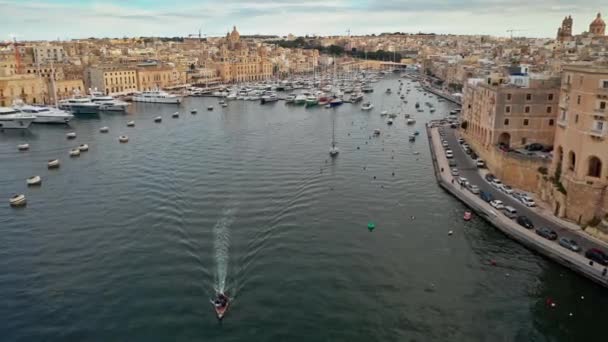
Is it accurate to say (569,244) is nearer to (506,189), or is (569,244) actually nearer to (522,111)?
(506,189)

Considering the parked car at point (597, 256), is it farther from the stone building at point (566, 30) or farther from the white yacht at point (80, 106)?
the stone building at point (566, 30)

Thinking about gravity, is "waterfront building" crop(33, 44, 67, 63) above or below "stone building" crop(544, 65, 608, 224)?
above

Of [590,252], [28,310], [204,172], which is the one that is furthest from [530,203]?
[28,310]

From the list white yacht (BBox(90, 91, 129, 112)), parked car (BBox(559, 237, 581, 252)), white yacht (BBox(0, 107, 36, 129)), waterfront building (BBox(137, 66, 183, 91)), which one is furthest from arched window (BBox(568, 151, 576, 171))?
waterfront building (BBox(137, 66, 183, 91))

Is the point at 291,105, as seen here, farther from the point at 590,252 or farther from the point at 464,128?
the point at 590,252

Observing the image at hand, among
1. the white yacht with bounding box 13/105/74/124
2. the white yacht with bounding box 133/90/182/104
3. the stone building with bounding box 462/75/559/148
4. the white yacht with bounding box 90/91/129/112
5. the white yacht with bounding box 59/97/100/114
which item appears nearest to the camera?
the stone building with bounding box 462/75/559/148

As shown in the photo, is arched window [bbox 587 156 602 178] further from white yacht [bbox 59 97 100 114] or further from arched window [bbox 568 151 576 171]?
white yacht [bbox 59 97 100 114]
